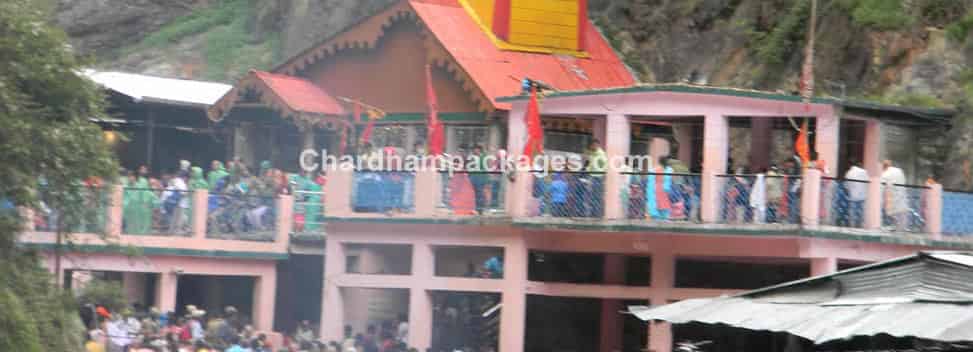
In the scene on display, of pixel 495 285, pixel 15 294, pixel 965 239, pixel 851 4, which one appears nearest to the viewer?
pixel 15 294

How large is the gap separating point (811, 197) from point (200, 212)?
37.3ft

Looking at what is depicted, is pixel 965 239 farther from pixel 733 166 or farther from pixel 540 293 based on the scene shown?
pixel 540 293

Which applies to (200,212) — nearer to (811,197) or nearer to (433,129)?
(433,129)

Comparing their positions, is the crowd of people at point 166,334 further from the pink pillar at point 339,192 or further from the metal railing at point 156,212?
the pink pillar at point 339,192

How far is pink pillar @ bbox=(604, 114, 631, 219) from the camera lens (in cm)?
2856

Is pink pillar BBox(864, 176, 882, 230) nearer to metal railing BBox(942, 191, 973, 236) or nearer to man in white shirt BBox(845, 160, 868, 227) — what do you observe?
man in white shirt BBox(845, 160, 868, 227)

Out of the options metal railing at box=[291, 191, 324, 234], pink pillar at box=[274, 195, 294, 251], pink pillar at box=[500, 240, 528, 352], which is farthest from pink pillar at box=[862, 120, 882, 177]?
pink pillar at box=[274, 195, 294, 251]

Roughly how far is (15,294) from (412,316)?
9224 millimetres

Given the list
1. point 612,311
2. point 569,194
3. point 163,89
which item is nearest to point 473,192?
point 569,194

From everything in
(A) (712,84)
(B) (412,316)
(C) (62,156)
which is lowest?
(B) (412,316)

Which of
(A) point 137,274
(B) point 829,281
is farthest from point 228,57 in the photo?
(B) point 829,281

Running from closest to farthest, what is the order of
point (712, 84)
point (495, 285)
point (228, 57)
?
point (495, 285) < point (712, 84) < point (228, 57)

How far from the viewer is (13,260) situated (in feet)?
78.5

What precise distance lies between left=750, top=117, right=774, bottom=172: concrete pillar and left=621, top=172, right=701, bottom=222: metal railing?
277 cm
